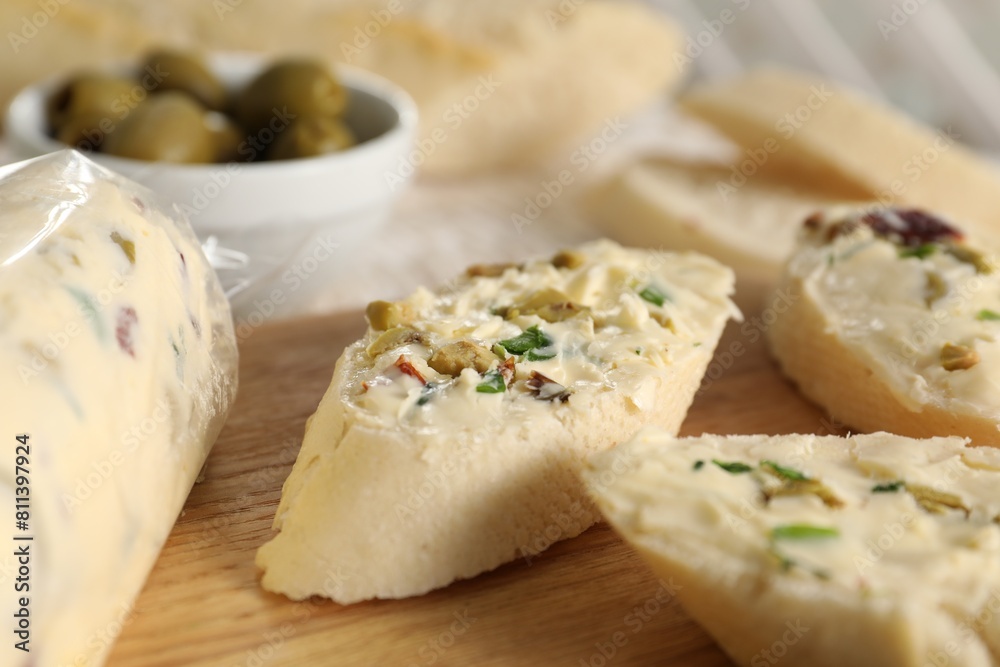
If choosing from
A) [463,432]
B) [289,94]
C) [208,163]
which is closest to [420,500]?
[463,432]

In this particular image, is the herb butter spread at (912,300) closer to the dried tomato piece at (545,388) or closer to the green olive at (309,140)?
the dried tomato piece at (545,388)

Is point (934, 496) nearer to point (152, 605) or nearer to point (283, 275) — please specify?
point (152, 605)

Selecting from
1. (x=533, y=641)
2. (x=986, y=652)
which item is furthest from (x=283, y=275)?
(x=986, y=652)

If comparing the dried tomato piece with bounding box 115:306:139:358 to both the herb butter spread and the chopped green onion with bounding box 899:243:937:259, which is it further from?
the chopped green onion with bounding box 899:243:937:259

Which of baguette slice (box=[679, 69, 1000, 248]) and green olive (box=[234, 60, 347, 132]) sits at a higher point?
baguette slice (box=[679, 69, 1000, 248])

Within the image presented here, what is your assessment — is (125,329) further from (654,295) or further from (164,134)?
(164,134)

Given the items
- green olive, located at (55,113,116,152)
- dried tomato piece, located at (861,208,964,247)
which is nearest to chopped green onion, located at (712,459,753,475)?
dried tomato piece, located at (861,208,964,247)
